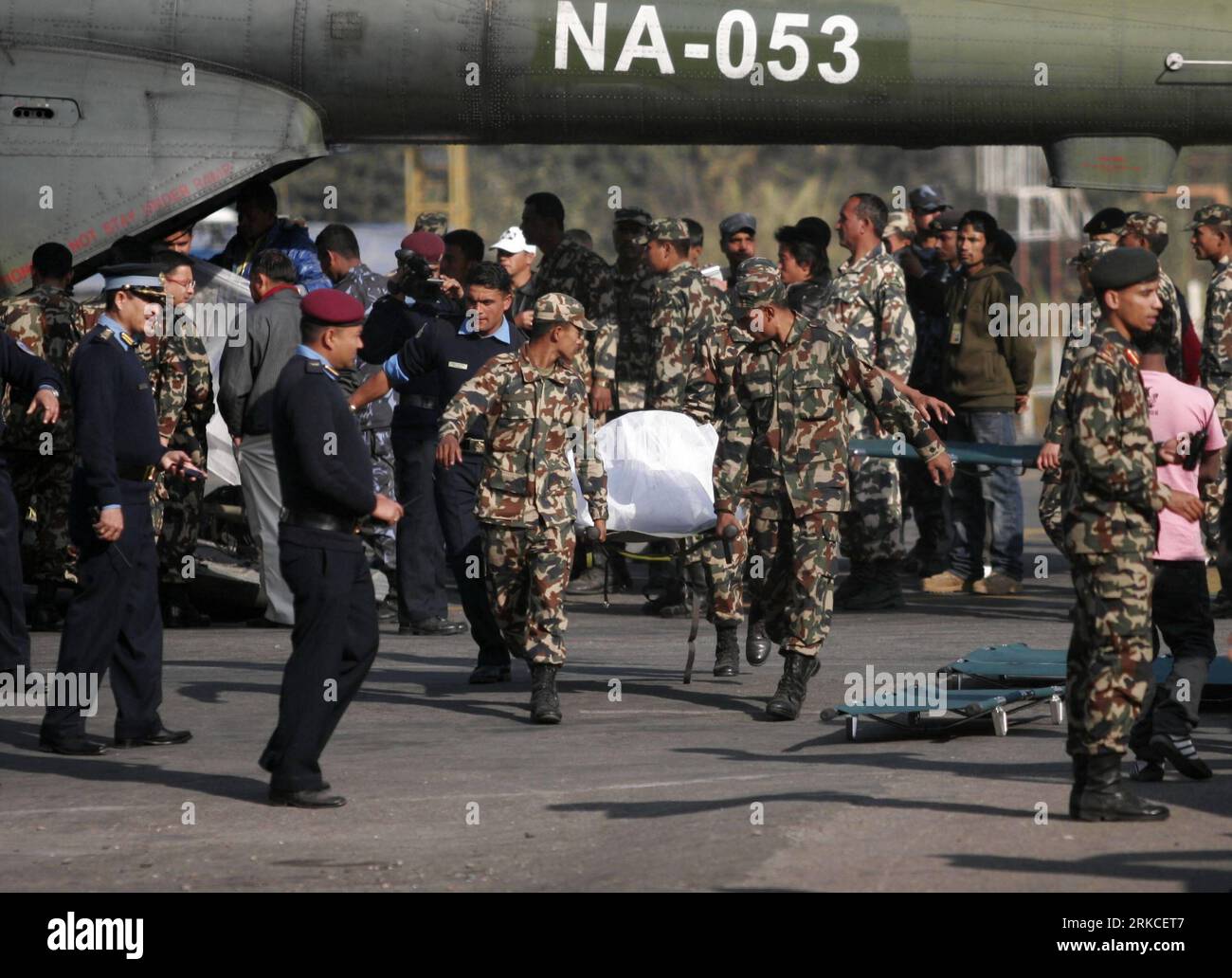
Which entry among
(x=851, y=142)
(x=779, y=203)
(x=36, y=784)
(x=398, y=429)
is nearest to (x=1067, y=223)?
(x=779, y=203)

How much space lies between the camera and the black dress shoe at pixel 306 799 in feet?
25.6

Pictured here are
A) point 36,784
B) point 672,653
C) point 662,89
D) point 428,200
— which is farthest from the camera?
point 428,200

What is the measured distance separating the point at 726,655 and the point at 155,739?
3.23 meters

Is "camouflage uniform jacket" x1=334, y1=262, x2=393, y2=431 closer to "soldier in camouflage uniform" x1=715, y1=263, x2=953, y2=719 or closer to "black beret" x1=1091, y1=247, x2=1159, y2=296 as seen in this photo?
"soldier in camouflage uniform" x1=715, y1=263, x2=953, y2=719

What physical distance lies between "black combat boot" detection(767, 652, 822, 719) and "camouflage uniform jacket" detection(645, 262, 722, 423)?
12.7ft

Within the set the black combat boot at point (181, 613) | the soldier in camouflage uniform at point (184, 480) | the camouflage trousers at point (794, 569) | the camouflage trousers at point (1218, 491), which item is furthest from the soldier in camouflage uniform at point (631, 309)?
the camouflage trousers at point (794, 569)

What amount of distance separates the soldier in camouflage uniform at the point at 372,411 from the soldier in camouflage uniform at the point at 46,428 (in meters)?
1.79

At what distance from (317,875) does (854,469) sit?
742cm

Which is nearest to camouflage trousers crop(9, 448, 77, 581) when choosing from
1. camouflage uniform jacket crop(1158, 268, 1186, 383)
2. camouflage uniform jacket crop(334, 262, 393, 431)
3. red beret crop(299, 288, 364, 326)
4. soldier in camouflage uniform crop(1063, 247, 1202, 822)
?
camouflage uniform jacket crop(334, 262, 393, 431)

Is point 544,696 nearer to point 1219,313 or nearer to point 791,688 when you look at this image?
point 791,688

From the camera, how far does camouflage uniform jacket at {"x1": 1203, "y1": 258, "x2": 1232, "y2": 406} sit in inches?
503

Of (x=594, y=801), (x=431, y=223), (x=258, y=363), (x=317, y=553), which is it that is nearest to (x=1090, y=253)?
(x=258, y=363)

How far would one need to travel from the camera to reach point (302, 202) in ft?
153
